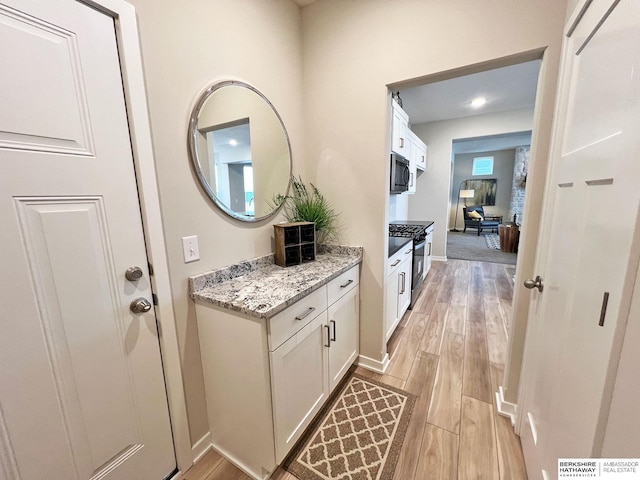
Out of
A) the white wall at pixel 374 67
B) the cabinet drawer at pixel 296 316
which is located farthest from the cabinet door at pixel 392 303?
the cabinet drawer at pixel 296 316

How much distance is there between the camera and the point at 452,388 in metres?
1.75

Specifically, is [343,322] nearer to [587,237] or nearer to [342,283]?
[342,283]

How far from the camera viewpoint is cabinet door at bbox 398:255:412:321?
7.92ft

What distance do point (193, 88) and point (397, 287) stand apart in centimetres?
210

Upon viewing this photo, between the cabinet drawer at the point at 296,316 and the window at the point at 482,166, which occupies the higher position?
the window at the point at 482,166

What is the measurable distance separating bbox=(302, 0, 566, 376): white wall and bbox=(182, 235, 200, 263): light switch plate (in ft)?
3.32

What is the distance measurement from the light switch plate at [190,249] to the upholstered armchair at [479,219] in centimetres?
857

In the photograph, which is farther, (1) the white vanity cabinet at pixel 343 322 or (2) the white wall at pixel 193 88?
(1) the white vanity cabinet at pixel 343 322

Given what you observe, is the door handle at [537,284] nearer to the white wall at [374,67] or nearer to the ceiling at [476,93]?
the white wall at [374,67]

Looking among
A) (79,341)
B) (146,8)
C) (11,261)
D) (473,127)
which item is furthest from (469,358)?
(473,127)

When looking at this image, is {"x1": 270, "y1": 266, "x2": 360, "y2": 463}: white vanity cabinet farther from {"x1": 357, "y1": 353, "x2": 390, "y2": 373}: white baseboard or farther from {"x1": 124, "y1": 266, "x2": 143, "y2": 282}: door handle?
{"x1": 124, "y1": 266, "x2": 143, "y2": 282}: door handle

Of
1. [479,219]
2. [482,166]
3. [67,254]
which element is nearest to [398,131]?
[67,254]

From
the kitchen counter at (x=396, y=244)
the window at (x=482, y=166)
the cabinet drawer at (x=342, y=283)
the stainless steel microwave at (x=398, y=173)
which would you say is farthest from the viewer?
the window at (x=482, y=166)

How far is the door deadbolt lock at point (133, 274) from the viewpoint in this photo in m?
1.00
